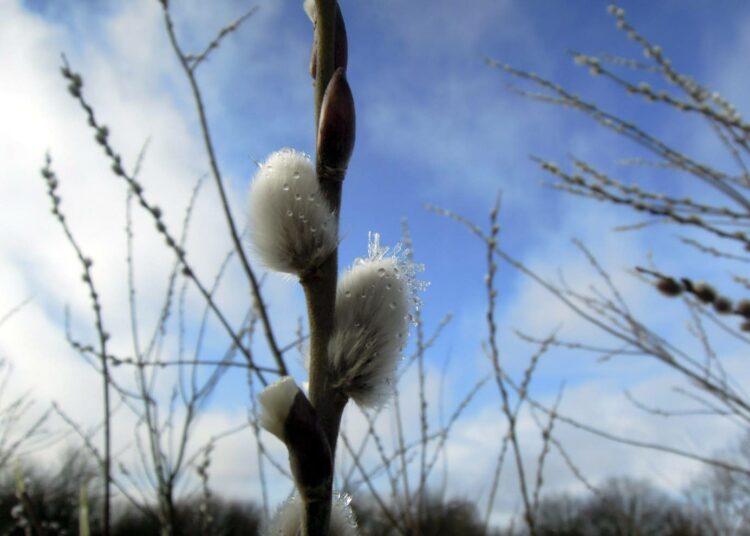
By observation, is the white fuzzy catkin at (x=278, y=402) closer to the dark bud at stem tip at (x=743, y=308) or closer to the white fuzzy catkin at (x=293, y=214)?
the white fuzzy catkin at (x=293, y=214)

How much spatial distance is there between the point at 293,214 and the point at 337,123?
8 centimetres

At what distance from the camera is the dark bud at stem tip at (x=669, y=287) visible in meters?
1.12

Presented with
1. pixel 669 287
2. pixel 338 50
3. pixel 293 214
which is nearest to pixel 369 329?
Answer: pixel 293 214

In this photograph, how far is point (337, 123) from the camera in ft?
1.49

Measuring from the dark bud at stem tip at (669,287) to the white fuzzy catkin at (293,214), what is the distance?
2.75 ft

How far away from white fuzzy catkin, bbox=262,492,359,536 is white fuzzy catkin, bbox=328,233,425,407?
3.4 inches

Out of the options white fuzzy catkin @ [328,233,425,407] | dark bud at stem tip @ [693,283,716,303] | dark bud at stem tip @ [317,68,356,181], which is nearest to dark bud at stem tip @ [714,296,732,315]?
dark bud at stem tip @ [693,283,716,303]

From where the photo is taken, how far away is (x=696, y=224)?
1.20 m

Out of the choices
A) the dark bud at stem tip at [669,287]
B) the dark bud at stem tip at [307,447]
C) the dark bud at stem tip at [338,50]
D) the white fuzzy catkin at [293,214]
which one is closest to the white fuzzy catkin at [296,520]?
the dark bud at stem tip at [307,447]

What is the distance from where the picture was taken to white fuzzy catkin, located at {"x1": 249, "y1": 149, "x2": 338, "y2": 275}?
1.57 ft

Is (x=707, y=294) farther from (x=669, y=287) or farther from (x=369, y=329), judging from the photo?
(x=369, y=329)

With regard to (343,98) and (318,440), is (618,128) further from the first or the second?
(318,440)

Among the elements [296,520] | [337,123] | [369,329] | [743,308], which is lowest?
[296,520]

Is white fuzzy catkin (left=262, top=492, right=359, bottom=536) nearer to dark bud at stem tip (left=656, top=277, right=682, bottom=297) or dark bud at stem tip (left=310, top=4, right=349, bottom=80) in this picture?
dark bud at stem tip (left=310, top=4, right=349, bottom=80)
